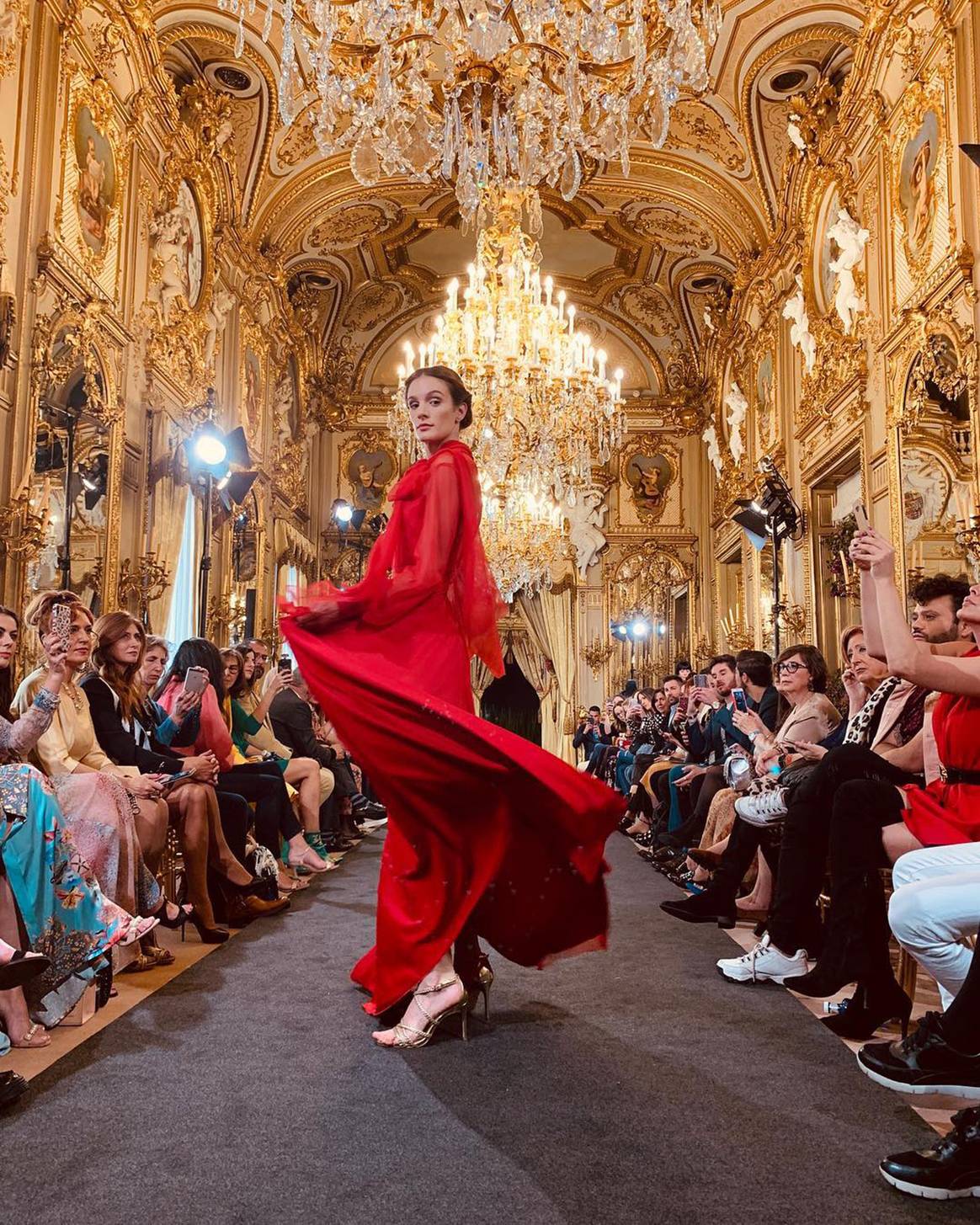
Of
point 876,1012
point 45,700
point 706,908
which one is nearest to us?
point 876,1012

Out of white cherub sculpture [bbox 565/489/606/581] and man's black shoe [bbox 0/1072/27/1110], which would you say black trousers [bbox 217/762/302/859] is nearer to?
man's black shoe [bbox 0/1072/27/1110]

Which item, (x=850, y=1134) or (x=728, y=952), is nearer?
(x=850, y=1134)

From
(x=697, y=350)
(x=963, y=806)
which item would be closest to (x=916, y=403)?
(x=963, y=806)

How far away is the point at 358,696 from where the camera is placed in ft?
8.54

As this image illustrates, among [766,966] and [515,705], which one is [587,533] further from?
[766,966]

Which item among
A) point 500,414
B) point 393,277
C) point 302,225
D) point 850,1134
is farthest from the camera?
point 393,277

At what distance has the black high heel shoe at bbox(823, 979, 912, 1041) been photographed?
107 inches

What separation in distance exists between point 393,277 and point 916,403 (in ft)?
33.4

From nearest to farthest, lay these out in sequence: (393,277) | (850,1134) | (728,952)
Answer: (850,1134) < (728,952) < (393,277)

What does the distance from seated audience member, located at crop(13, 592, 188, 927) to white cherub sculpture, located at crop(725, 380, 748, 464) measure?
36.9 ft

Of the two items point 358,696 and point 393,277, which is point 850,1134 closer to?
point 358,696

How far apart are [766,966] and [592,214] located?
1219 centimetres

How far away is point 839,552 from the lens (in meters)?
9.49

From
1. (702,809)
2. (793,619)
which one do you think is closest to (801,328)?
(793,619)
